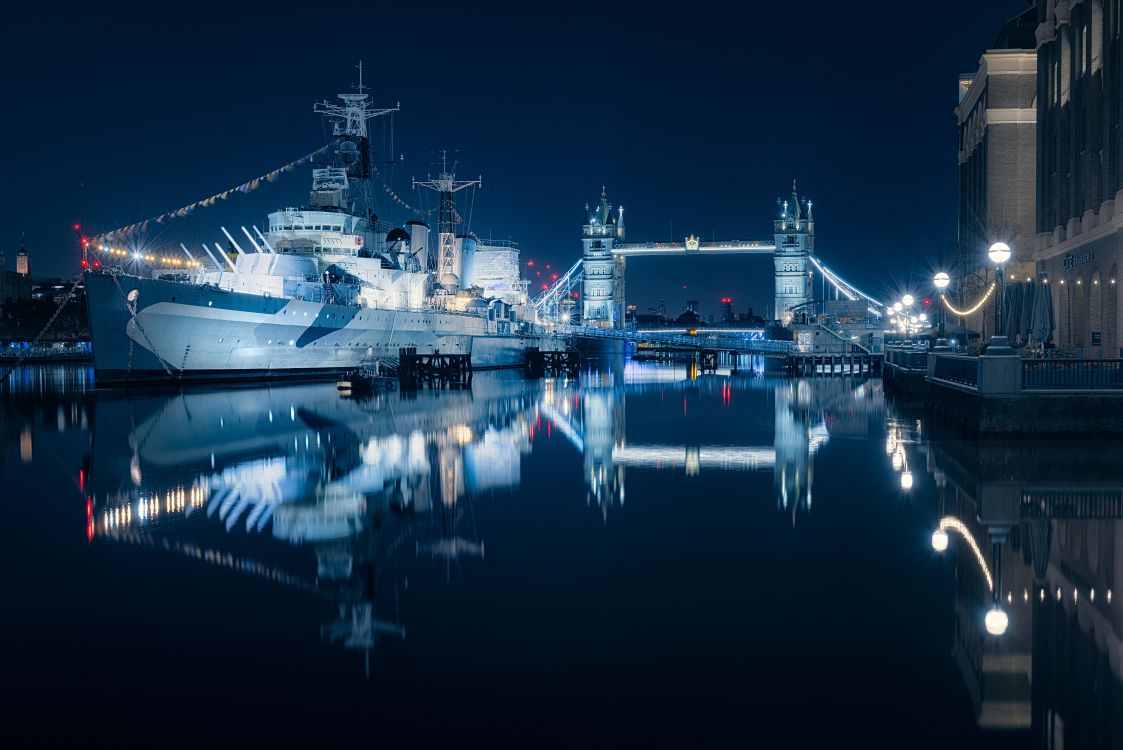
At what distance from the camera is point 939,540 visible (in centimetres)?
962

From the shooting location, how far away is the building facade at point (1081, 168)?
968 inches

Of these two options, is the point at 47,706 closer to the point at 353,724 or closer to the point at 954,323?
the point at 353,724

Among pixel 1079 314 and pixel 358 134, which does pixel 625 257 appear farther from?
pixel 1079 314

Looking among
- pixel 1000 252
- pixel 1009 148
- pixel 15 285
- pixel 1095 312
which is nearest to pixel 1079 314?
pixel 1095 312

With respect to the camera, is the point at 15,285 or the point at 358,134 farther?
the point at 15,285

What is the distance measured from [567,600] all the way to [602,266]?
119675 mm

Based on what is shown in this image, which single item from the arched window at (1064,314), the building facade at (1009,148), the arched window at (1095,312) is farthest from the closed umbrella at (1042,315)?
the building facade at (1009,148)

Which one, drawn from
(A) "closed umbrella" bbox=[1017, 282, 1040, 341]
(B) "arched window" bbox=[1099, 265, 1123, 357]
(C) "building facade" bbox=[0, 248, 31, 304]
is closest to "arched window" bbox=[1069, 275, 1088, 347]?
(B) "arched window" bbox=[1099, 265, 1123, 357]

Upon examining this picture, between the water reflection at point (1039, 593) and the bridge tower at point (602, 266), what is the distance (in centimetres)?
11115

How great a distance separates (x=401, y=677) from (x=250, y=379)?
39558 millimetres

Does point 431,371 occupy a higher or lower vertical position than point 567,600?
higher

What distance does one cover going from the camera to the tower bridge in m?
A: 120

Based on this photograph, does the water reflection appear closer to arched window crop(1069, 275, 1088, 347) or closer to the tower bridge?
arched window crop(1069, 275, 1088, 347)

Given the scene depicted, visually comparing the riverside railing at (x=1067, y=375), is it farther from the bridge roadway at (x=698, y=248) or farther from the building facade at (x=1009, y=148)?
the bridge roadway at (x=698, y=248)
